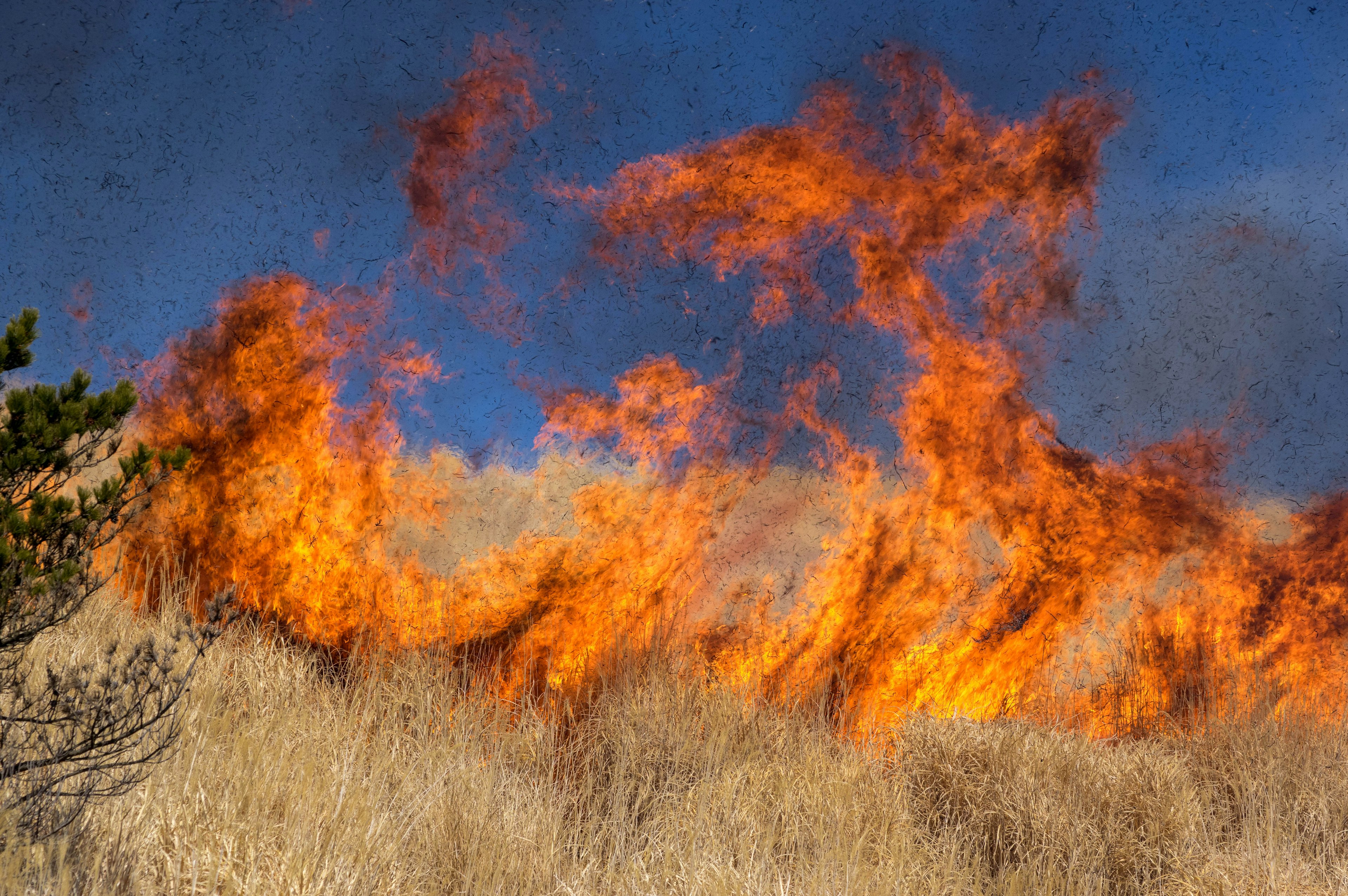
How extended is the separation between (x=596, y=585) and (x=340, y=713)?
1.87 meters

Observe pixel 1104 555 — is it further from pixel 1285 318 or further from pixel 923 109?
pixel 923 109

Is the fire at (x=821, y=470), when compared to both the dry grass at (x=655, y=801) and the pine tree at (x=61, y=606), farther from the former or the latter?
the pine tree at (x=61, y=606)

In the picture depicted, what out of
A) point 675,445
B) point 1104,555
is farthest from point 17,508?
point 1104,555

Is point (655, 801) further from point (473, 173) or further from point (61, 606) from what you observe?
point (473, 173)

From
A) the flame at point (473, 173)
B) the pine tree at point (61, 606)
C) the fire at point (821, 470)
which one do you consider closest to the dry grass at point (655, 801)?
the pine tree at point (61, 606)

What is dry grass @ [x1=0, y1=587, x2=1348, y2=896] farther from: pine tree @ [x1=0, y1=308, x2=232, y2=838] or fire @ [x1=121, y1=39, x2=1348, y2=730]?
fire @ [x1=121, y1=39, x2=1348, y2=730]

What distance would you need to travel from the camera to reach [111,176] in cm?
551

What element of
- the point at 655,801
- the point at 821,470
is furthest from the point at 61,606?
the point at 821,470

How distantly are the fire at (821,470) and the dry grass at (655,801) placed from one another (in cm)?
63

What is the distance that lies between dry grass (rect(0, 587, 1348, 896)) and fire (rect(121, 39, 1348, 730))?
2.08 feet

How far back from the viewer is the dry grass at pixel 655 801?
2775mm

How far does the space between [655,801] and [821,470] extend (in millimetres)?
2860

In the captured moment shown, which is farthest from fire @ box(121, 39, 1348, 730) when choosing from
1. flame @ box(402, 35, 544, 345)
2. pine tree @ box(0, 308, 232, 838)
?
pine tree @ box(0, 308, 232, 838)

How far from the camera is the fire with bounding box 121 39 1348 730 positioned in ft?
18.7
